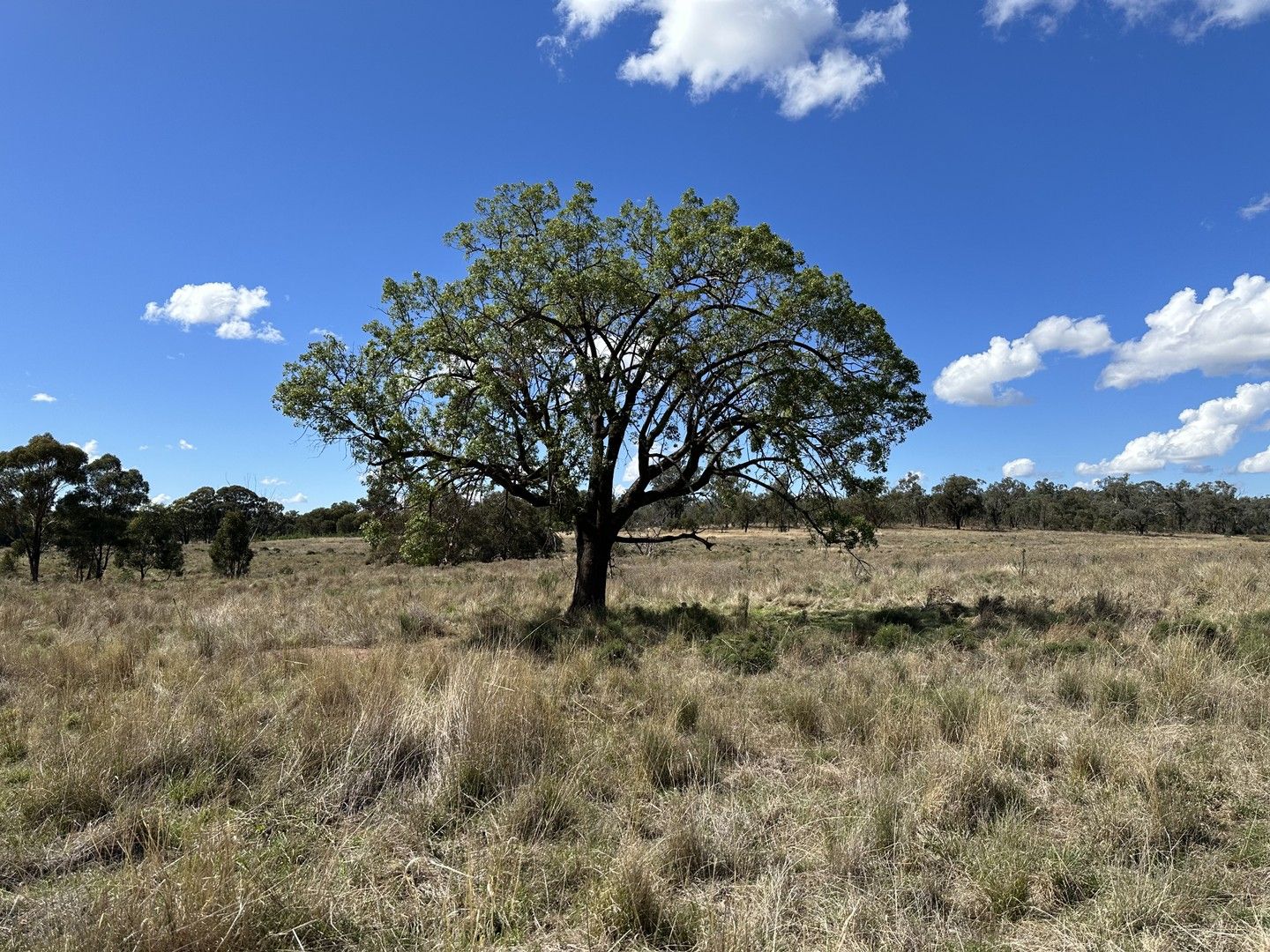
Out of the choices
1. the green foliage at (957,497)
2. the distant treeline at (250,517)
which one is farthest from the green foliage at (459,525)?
the green foliage at (957,497)

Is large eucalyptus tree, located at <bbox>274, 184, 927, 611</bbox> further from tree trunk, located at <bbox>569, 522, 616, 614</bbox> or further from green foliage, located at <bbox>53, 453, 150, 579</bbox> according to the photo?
green foliage, located at <bbox>53, 453, 150, 579</bbox>

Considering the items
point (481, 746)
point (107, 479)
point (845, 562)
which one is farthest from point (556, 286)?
point (107, 479)

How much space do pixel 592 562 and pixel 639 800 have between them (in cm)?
1102

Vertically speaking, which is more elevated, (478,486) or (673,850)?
(478,486)

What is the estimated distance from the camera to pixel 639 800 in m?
4.58

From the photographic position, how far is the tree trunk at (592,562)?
50.8 feet

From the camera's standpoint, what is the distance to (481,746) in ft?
16.5

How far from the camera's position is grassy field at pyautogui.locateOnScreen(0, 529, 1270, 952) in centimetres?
313

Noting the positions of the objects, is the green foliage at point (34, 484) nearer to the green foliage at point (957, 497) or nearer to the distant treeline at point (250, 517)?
the distant treeline at point (250, 517)

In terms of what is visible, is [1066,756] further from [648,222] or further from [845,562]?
[845,562]

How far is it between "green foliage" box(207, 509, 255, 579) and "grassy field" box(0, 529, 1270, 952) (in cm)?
2702

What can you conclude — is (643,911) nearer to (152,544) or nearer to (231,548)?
(231,548)

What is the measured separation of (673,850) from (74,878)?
3.25m

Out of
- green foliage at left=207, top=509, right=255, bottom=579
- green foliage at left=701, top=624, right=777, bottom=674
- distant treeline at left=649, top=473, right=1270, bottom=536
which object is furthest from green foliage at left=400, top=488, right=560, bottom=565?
distant treeline at left=649, top=473, right=1270, bottom=536
